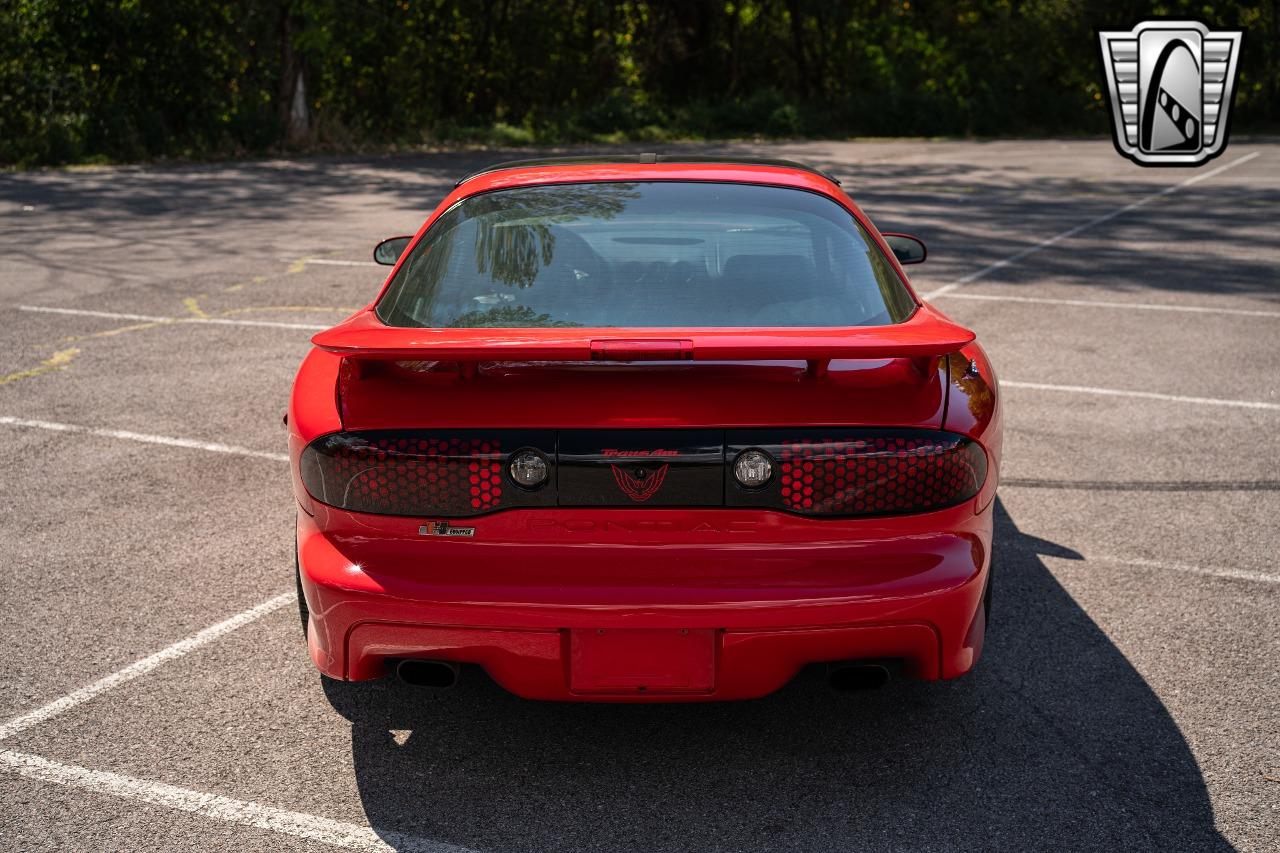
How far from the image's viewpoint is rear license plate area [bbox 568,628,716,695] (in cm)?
288

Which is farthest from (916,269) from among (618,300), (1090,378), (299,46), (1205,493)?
(299,46)

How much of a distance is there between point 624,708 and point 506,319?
115 cm

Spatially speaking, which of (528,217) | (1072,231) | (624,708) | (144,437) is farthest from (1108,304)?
(624,708)

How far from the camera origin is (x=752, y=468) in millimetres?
2893

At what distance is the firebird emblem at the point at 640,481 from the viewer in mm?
2885

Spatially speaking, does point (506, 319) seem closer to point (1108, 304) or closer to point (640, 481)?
point (640, 481)

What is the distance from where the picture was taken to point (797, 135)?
33125mm

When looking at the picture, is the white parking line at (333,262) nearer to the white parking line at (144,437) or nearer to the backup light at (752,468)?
the white parking line at (144,437)

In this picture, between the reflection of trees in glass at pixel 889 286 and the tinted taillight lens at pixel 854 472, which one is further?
the reflection of trees in glass at pixel 889 286

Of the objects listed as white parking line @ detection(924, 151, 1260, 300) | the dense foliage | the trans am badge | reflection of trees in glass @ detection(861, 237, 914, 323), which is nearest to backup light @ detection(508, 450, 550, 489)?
reflection of trees in glass @ detection(861, 237, 914, 323)

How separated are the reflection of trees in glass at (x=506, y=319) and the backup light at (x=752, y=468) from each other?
0.63 meters

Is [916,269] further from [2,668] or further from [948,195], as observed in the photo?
[2,668]

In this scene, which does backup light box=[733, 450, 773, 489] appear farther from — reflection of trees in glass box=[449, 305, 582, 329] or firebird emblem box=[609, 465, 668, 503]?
reflection of trees in glass box=[449, 305, 582, 329]

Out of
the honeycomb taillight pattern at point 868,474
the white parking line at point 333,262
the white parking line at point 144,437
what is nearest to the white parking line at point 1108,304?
the white parking line at point 333,262
